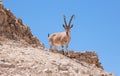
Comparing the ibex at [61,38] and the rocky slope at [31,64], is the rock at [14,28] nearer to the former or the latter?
the ibex at [61,38]

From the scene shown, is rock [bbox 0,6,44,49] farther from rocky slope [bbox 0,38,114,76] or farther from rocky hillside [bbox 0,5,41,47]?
rocky slope [bbox 0,38,114,76]

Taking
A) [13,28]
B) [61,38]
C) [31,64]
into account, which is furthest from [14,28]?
[31,64]

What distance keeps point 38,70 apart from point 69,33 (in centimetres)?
1133

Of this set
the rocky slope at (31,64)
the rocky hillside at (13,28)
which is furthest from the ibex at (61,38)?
the rocky slope at (31,64)

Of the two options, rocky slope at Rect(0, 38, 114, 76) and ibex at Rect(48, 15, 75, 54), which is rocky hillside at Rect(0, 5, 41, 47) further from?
rocky slope at Rect(0, 38, 114, 76)

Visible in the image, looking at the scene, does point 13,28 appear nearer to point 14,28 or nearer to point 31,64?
point 14,28

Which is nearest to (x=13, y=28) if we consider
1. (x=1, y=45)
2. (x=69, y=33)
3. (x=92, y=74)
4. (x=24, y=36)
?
(x=24, y=36)

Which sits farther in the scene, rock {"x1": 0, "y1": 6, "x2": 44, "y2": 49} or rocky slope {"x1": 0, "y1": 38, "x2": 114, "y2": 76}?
rock {"x1": 0, "y1": 6, "x2": 44, "y2": 49}

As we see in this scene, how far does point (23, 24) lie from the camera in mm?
34406

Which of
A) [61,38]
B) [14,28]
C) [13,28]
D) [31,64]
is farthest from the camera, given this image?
[14,28]

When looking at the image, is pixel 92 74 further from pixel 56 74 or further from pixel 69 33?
pixel 69 33

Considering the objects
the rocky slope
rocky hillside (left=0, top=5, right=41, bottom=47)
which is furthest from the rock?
the rocky slope

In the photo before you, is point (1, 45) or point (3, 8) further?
point (3, 8)

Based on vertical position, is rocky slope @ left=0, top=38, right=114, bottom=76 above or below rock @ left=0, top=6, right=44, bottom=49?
below
